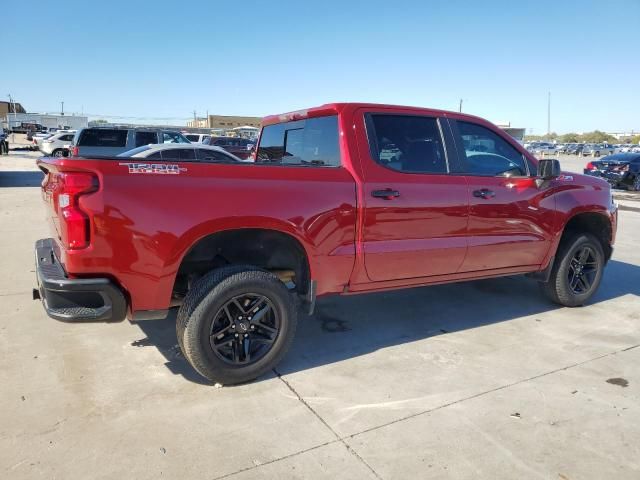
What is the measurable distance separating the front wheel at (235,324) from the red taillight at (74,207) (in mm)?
776

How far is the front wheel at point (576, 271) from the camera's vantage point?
16.8ft

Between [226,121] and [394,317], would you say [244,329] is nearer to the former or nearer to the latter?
[394,317]

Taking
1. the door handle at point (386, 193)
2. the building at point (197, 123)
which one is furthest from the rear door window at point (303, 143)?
the building at point (197, 123)

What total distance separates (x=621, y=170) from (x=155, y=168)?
20678mm

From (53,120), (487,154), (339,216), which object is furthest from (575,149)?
(53,120)

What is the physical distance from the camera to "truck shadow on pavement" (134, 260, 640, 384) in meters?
4.02

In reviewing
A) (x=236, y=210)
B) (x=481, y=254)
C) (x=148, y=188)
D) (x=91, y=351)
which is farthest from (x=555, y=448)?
(x=91, y=351)

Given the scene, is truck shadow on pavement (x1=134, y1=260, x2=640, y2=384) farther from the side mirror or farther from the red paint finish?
the side mirror

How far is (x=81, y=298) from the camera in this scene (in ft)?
9.75

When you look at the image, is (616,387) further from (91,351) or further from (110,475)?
(91,351)

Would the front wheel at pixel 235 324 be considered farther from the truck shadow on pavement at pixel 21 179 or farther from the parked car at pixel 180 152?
the truck shadow on pavement at pixel 21 179

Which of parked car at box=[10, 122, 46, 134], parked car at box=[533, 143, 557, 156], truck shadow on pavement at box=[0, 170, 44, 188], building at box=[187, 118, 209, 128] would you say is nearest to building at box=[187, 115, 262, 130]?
building at box=[187, 118, 209, 128]

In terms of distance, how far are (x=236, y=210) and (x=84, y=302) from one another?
1.07m

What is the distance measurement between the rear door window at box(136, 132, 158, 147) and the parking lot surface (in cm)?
1146
